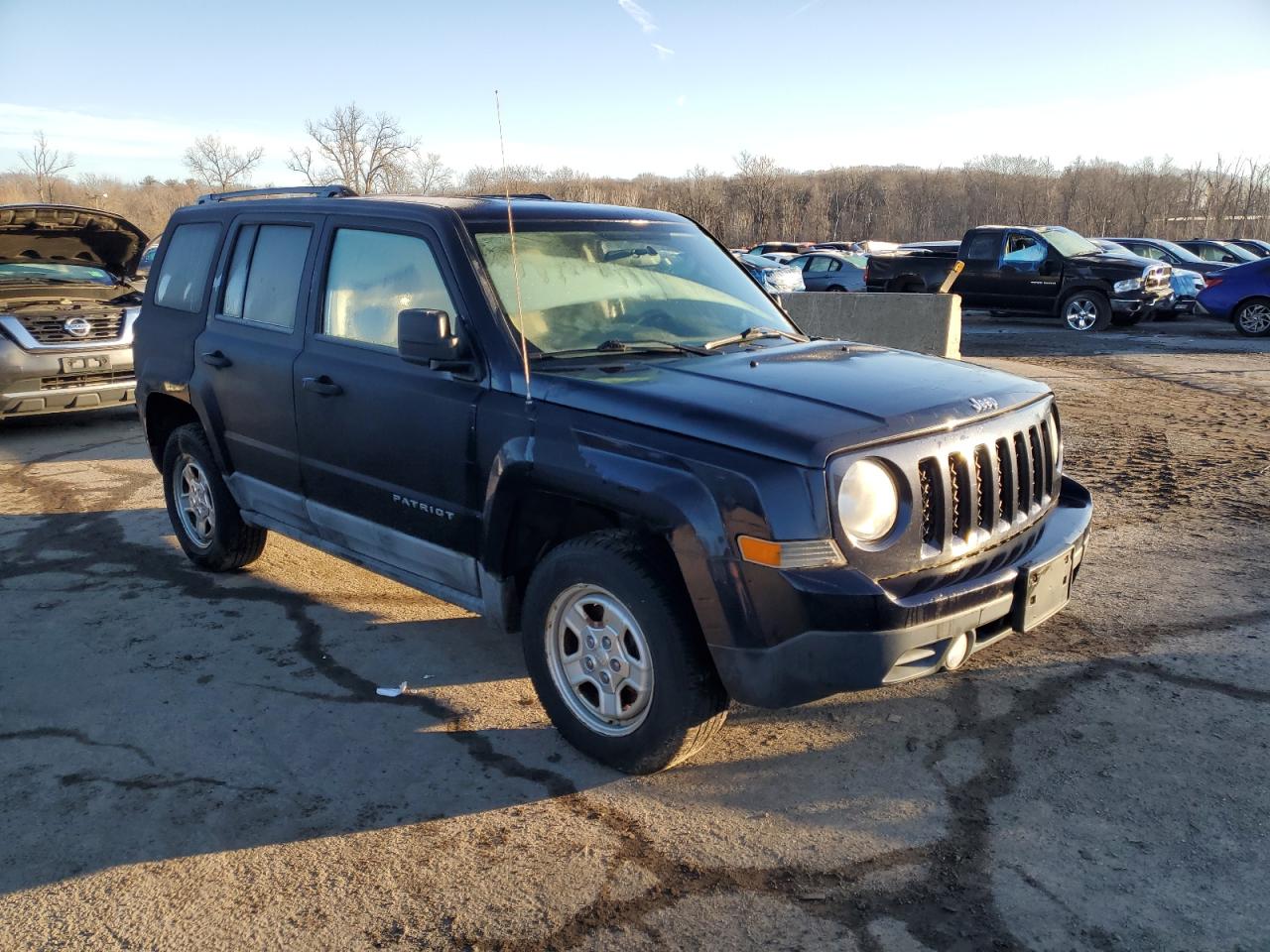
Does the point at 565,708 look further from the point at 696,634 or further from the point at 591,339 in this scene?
the point at 591,339

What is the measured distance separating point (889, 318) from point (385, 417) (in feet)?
31.1

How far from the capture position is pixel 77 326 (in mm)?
9570

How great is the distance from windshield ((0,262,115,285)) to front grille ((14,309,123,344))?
2.92 ft

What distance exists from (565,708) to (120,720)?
72.1 inches

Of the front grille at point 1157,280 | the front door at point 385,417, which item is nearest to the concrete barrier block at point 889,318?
the front grille at point 1157,280

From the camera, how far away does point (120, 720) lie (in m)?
4.05

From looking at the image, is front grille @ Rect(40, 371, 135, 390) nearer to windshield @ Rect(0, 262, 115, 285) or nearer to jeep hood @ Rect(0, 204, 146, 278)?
windshield @ Rect(0, 262, 115, 285)

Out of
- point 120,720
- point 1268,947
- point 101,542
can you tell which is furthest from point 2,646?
point 1268,947

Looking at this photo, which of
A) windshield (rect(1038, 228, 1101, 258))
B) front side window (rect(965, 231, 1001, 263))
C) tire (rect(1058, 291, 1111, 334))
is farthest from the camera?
front side window (rect(965, 231, 1001, 263))

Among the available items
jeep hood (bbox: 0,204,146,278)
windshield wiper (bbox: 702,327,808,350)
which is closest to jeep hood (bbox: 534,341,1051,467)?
windshield wiper (bbox: 702,327,808,350)

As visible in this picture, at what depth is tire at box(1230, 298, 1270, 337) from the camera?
→ 56.7 feet

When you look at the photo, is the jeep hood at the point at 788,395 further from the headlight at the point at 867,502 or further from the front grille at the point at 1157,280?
the front grille at the point at 1157,280

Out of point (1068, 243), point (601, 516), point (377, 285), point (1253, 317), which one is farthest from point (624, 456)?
point (1068, 243)

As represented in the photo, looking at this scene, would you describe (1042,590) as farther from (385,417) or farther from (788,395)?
(385,417)
